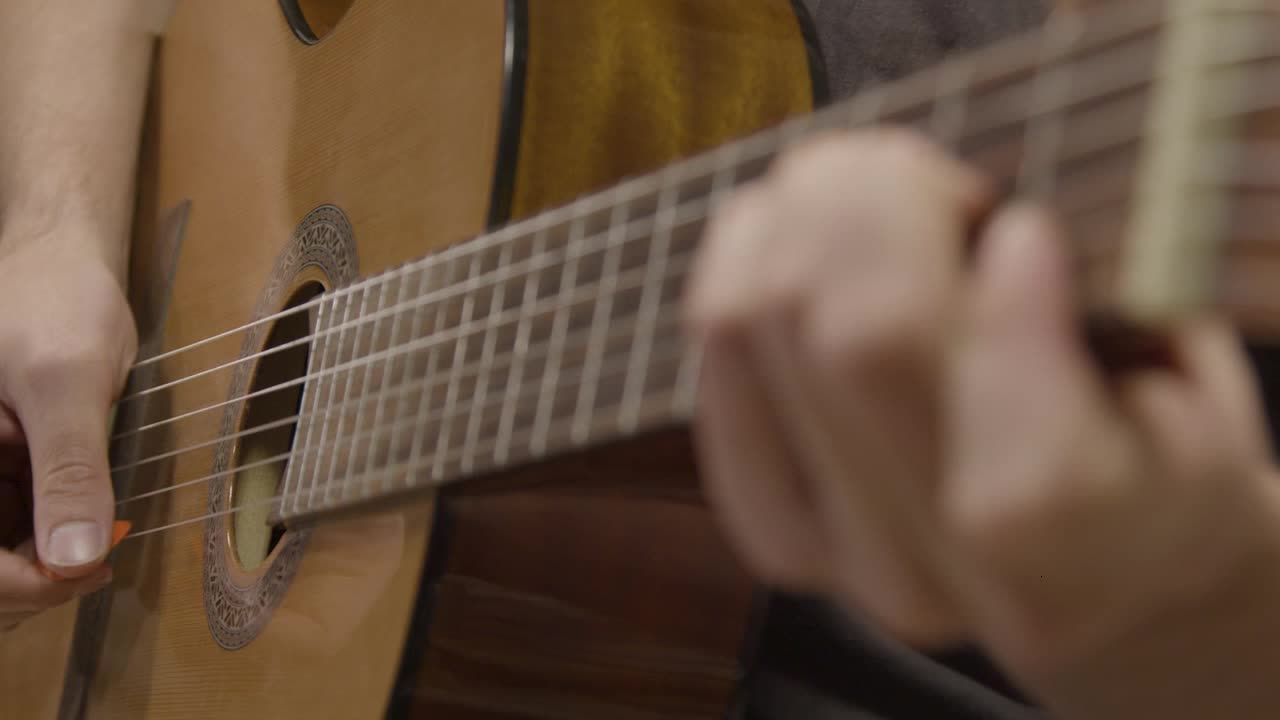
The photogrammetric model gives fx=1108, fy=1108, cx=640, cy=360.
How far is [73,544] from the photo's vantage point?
30.9 inches

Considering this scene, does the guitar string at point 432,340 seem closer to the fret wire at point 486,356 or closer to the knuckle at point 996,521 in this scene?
the fret wire at point 486,356

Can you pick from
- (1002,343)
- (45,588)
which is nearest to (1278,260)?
(1002,343)

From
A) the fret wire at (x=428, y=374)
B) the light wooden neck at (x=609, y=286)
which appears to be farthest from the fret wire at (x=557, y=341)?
the fret wire at (x=428, y=374)

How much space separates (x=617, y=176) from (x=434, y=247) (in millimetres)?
114

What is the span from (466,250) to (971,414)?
31 centimetres

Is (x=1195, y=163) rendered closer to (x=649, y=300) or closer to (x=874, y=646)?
(x=649, y=300)

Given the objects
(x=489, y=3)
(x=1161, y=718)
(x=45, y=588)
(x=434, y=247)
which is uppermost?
(x=489, y=3)

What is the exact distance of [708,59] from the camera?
0.69m

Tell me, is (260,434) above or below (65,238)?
below

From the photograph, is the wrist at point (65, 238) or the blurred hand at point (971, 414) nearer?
the blurred hand at point (971, 414)

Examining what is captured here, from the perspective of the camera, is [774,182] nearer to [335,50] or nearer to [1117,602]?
[1117,602]

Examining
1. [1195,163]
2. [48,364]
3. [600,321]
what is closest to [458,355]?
[600,321]

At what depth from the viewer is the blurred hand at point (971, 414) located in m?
0.29

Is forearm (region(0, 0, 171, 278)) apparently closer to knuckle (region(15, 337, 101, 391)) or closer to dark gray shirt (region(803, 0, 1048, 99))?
knuckle (region(15, 337, 101, 391))
